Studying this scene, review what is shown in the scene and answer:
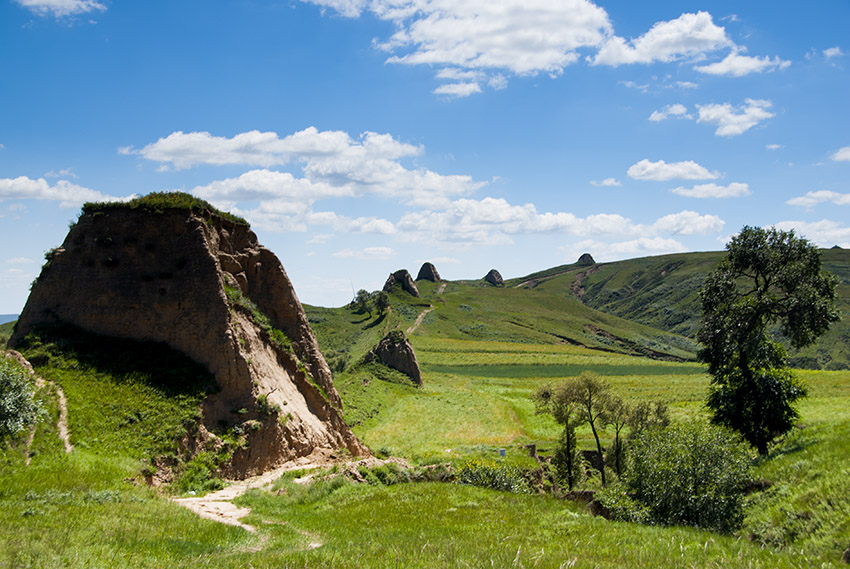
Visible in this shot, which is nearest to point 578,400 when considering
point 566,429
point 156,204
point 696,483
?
point 566,429

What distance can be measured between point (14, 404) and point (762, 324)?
32.8m

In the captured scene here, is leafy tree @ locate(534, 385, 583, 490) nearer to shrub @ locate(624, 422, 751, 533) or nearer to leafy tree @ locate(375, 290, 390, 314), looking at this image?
shrub @ locate(624, 422, 751, 533)

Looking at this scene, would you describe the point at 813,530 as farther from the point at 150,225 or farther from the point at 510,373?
the point at 510,373

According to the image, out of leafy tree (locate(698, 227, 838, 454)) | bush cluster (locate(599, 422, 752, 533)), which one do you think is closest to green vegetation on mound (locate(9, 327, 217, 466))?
bush cluster (locate(599, 422, 752, 533))

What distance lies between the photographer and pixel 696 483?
1733 centimetres

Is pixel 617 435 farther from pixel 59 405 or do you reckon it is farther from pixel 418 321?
pixel 418 321

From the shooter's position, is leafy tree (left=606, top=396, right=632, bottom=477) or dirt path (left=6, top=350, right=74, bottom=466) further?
leafy tree (left=606, top=396, right=632, bottom=477)

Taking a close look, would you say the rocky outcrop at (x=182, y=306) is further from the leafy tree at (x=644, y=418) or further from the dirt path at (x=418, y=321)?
the dirt path at (x=418, y=321)

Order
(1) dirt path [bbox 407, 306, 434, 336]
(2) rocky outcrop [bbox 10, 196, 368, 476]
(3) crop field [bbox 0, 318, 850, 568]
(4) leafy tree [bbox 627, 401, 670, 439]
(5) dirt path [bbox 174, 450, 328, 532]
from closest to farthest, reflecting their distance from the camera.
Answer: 1. (3) crop field [bbox 0, 318, 850, 568]
2. (5) dirt path [bbox 174, 450, 328, 532]
3. (2) rocky outcrop [bbox 10, 196, 368, 476]
4. (4) leafy tree [bbox 627, 401, 670, 439]
5. (1) dirt path [bbox 407, 306, 434, 336]

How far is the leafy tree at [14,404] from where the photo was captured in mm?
17594

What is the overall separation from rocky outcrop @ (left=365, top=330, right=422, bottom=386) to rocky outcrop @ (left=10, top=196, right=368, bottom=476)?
4599 centimetres

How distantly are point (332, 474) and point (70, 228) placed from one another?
766 inches

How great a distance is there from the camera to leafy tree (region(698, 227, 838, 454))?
994 inches

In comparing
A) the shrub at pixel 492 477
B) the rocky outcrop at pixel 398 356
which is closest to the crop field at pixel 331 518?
the shrub at pixel 492 477
